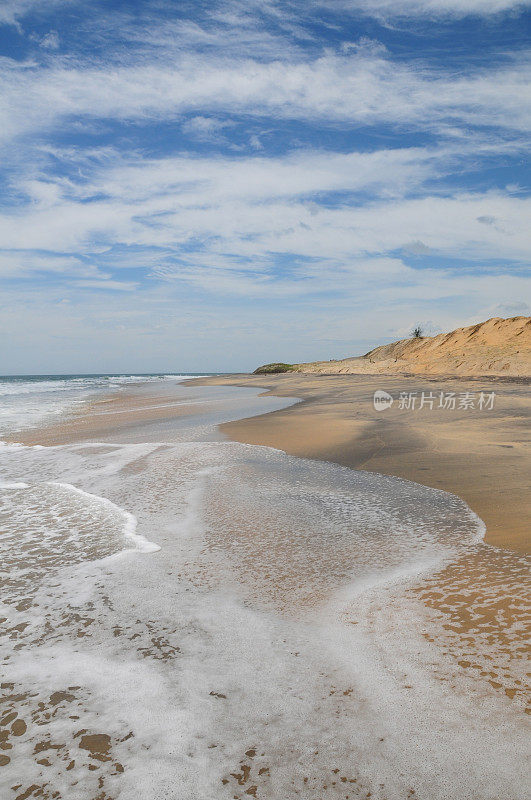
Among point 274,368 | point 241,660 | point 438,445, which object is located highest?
point 274,368

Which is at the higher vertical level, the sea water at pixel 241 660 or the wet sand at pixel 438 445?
the wet sand at pixel 438 445

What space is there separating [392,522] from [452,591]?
54.9 inches

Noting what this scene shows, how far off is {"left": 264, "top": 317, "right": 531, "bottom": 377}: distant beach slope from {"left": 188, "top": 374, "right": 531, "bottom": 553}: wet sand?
1532 cm

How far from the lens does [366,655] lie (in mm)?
2283

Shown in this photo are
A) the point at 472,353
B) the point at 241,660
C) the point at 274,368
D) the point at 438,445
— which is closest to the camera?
the point at 241,660

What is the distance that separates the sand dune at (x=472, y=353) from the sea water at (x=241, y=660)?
24.6 m

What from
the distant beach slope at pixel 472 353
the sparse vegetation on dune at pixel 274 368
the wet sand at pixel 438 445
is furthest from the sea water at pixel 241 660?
the sparse vegetation on dune at pixel 274 368

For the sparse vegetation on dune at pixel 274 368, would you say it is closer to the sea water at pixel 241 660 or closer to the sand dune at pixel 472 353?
the sand dune at pixel 472 353

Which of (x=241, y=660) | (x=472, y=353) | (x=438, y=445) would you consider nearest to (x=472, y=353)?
(x=472, y=353)

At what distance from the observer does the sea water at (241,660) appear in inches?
64.6

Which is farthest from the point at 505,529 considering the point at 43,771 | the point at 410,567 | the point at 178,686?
the point at 43,771

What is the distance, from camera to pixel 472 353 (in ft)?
104

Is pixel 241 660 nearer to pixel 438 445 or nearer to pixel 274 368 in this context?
pixel 438 445

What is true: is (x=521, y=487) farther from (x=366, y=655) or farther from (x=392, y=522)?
(x=366, y=655)
